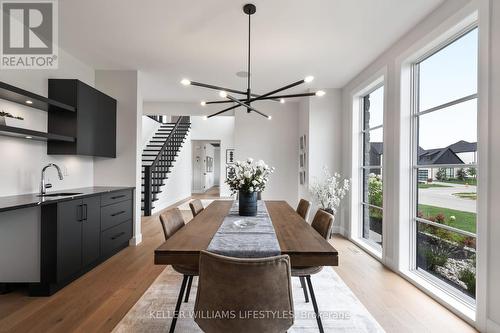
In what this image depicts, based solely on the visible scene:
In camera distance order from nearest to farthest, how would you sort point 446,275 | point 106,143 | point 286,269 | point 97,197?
point 286,269 → point 446,275 → point 97,197 → point 106,143

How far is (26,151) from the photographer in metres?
Answer: 2.94

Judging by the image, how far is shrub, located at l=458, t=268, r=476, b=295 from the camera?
2301mm

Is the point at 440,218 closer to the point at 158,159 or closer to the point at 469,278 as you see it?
the point at 469,278

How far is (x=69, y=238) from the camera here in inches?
106

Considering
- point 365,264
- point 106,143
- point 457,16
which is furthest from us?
point 106,143

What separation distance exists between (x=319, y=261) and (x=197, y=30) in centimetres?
269

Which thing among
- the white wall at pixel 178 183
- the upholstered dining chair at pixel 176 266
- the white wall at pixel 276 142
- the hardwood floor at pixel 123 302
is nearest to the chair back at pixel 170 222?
the upholstered dining chair at pixel 176 266

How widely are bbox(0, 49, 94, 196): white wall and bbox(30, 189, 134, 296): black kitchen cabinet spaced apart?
2.19ft

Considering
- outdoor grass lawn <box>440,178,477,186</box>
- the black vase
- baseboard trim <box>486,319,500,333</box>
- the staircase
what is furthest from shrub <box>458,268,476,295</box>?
the staircase

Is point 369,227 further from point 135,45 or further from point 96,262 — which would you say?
point 135,45

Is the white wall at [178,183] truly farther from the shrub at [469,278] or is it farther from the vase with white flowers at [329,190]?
the shrub at [469,278]

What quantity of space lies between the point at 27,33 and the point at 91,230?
237cm

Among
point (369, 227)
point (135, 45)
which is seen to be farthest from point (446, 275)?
point (135, 45)

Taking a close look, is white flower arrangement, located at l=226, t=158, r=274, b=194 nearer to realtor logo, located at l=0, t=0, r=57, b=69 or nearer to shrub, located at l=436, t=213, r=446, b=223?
shrub, located at l=436, t=213, r=446, b=223
